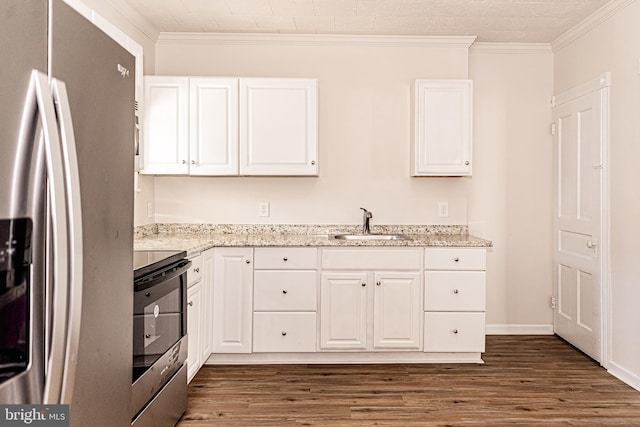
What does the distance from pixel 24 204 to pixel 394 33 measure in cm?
334

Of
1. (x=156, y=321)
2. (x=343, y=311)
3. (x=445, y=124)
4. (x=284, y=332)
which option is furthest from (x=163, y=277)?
(x=445, y=124)

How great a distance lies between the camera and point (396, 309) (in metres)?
3.27

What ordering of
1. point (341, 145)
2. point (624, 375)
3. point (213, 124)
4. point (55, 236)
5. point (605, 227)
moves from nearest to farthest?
point (55, 236)
point (624, 375)
point (605, 227)
point (213, 124)
point (341, 145)

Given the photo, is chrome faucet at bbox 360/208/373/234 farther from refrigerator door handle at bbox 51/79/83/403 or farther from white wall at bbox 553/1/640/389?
refrigerator door handle at bbox 51/79/83/403

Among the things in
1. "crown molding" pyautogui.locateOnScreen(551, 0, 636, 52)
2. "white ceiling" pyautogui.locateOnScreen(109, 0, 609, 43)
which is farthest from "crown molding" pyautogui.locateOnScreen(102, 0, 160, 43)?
"crown molding" pyautogui.locateOnScreen(551, 0, 636, 52)

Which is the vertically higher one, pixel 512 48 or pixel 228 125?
pixel 512 48

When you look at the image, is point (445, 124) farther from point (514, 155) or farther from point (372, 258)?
point (372, 258)

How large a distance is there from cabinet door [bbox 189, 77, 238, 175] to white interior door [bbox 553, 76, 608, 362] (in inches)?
102

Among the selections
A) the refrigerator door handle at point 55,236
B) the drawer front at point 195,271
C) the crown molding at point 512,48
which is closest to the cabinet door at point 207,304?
the drawer front at point 195,271

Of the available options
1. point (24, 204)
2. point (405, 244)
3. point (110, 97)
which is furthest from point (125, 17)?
point (24, 204)

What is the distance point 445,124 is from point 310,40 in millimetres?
1291

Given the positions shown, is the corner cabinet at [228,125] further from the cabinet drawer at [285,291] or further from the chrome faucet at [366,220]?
the cabinet drawer at [285,291]

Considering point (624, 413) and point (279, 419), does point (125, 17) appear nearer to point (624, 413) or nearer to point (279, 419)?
point (279, 419)

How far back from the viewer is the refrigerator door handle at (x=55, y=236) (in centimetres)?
100
